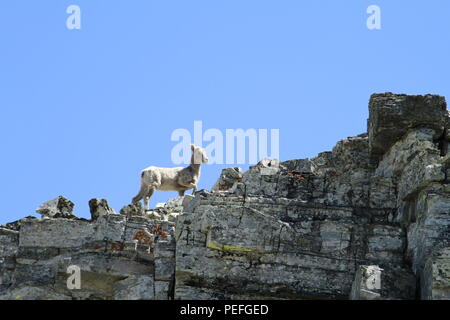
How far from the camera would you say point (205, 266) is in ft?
86.2

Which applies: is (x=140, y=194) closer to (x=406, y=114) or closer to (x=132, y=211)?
(x=132, y=211)

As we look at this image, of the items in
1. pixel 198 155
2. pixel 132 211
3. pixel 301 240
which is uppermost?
pixel 198 155

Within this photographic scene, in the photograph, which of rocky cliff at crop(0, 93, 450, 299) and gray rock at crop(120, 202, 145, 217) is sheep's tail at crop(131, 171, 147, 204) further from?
rocky cliff at crop(0, 93, 450, 299)

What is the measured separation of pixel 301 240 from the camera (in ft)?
87.0

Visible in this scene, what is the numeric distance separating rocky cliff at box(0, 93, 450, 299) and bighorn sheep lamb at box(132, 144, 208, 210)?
65.6 feet

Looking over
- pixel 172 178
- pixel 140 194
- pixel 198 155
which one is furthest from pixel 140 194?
pixel 198 155

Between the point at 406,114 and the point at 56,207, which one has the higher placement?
the point at 406,114

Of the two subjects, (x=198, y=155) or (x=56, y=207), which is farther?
(x=198, y=155)

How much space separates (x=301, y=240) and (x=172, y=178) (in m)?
23.8

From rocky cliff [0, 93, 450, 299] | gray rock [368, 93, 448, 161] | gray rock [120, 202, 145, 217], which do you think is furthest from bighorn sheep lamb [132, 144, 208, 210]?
gray rock [368, 93, 448, 161]
